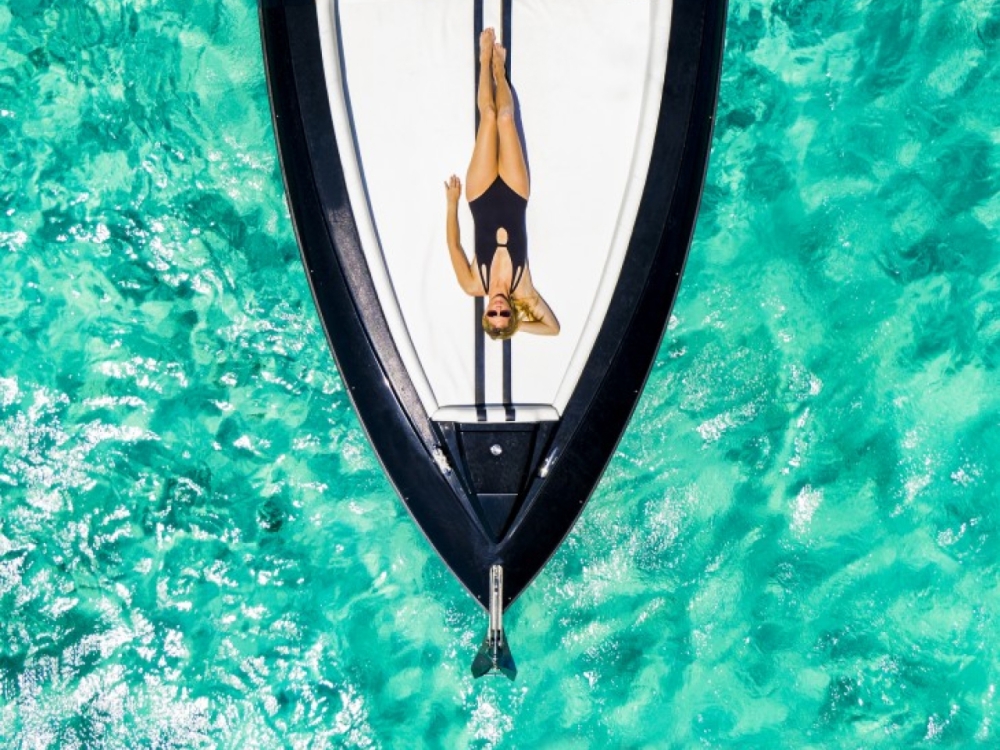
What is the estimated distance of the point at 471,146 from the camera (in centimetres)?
402

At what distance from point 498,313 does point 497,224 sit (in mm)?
579

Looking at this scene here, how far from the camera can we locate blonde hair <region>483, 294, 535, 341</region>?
3656 millimetres

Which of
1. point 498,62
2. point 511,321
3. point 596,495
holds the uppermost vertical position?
point 498,62

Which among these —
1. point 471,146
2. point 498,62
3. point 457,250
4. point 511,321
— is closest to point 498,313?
point 511,321

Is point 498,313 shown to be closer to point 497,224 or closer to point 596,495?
point 497,224

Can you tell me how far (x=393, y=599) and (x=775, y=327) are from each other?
8.75 feet

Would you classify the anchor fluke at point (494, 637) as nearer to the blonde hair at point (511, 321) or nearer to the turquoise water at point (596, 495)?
the turquoise water at point (596, 495)

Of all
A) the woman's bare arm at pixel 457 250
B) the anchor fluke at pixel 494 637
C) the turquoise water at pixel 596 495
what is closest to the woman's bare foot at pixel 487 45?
the woman's bare arm at pixel 457 250

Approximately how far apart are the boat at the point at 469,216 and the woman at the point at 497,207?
91 mm

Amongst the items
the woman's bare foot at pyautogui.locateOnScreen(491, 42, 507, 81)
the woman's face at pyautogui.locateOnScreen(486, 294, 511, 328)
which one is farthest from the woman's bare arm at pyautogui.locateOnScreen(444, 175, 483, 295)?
the woman's bare foot at pyautogui.locateOnScreen(491, 42, 507, 81)

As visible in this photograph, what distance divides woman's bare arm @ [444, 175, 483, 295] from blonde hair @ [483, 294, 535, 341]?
0.65 feet

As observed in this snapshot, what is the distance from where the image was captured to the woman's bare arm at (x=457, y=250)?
12.8 ft

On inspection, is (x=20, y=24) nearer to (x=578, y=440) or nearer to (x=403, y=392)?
(x=403, y=392)

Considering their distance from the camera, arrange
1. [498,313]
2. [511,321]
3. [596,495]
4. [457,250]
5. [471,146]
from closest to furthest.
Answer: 1. [498,313]
2. [511,321]
3. [457,250]
4. [471,146]
5. [596,495]
